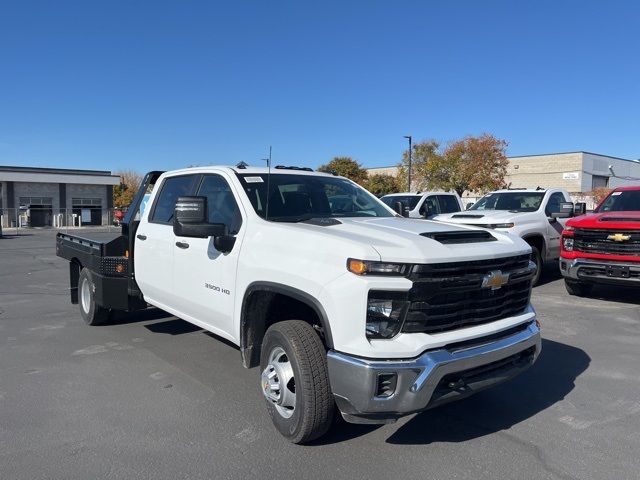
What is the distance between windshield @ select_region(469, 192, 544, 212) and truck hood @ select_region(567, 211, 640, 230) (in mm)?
2181

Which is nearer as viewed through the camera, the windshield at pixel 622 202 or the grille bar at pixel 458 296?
the grille bar at pixel 458 296

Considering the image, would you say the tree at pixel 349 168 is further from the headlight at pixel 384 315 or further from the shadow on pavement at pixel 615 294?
the headlight at pixel 384 315

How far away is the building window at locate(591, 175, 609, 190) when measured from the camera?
5949 centimetres

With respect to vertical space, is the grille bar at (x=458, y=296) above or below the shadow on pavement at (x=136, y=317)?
above

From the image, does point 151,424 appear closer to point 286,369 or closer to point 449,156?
point 286,369

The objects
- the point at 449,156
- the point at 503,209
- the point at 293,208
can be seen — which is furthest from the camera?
the point at 449,156

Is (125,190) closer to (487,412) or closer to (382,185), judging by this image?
(382,185)

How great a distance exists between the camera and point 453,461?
135 inches

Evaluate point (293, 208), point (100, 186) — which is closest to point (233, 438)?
point (293, 208)

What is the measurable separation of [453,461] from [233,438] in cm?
152

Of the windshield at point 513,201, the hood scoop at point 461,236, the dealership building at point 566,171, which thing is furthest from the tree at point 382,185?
the hood scoop at point 461,236

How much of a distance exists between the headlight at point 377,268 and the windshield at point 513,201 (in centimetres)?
880

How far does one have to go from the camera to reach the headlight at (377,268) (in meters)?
3.15

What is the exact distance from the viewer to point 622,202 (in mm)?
9734
